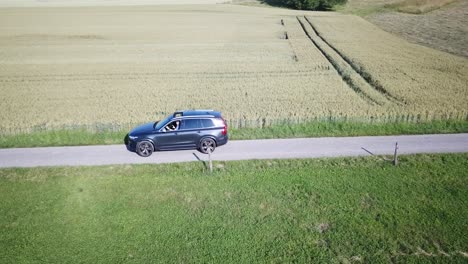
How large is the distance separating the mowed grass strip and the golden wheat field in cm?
449

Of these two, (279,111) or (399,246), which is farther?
(279,111)

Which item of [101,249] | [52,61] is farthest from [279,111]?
[52,61]

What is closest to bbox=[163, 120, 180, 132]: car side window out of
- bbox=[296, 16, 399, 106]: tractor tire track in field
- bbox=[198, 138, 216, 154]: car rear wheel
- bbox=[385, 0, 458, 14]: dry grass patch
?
bbox=[198, 138, 216, 154]: car rear wheel

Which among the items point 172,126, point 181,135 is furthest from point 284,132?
point 172,126

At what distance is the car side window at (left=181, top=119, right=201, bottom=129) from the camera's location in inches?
659

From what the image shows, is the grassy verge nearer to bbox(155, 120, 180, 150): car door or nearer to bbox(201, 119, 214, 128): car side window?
bbox(201, 119, 214, 128): car side window

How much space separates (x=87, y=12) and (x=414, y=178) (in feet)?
225

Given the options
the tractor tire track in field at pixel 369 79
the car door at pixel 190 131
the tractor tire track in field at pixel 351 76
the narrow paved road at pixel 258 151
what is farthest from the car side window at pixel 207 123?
the tractor tire track in field at pixel 369 79

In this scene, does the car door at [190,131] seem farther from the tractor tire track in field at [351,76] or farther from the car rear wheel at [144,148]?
the tractor tire track in field at [351,76]

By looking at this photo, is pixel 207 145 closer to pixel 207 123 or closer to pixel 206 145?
pixel 206 145

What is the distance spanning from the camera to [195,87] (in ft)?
88.1

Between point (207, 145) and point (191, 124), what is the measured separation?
3.77ft

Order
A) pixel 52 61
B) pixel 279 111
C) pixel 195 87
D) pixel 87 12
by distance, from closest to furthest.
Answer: pixel 279 111
pixel 195 87
pixel 52 61
pixel 87 12

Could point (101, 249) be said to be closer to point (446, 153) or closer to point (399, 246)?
point (399, 246)
